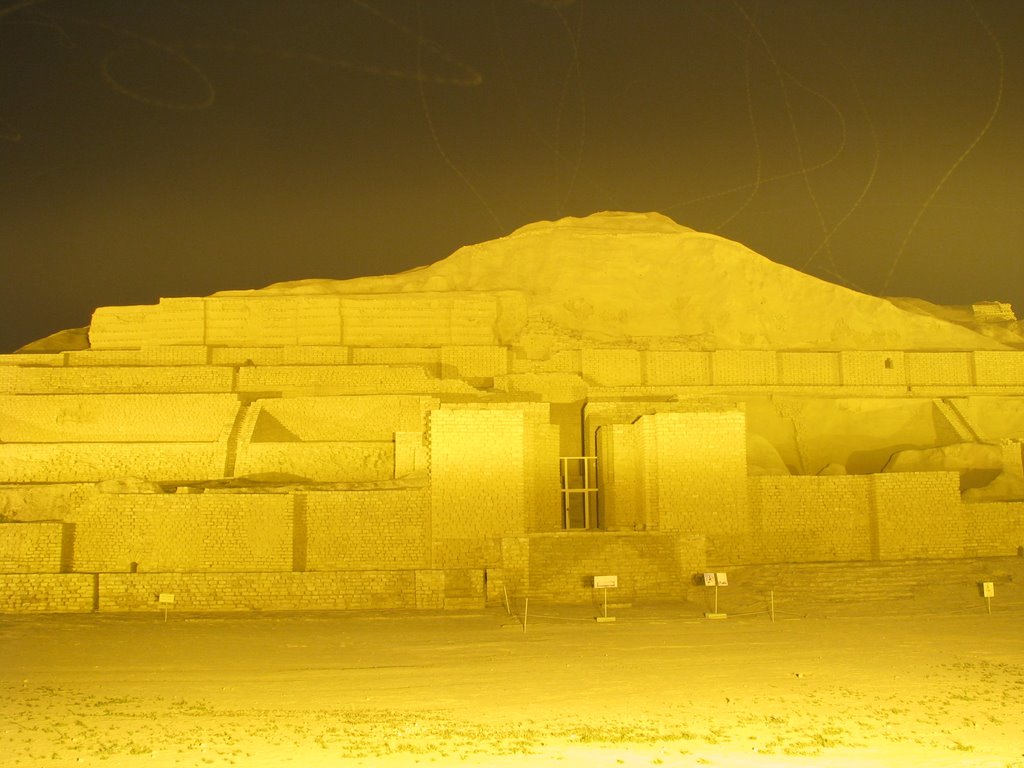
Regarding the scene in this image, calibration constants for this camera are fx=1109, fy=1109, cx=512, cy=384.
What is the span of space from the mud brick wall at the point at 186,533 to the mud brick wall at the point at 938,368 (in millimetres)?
15215

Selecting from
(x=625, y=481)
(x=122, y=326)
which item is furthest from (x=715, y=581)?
(x=122, y=326)

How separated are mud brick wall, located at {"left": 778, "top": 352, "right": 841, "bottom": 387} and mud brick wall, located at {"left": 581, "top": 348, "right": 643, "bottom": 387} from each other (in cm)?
326

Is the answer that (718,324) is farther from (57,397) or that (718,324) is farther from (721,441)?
(57,397)

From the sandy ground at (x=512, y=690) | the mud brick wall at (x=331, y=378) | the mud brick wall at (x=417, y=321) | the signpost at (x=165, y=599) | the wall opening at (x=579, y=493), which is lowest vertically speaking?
the sandy ground at (x=512, y=690)

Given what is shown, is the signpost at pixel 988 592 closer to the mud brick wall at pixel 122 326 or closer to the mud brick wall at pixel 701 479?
the mud brick wall at pixel 701 479

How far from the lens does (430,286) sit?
1061 inches

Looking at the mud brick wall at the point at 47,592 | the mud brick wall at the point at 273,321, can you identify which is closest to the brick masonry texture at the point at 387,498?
the mud brick wall at the point at 47,592

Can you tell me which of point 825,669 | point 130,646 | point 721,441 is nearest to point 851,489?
point 721,441

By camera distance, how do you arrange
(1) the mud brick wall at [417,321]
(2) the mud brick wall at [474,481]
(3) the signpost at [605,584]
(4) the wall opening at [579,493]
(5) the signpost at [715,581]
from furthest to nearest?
(1) the mud brick wall at [417,321] < (4) the wall opening at [579,493] < (2) the mud brick wall at [474,481] < (5) the signpost at [715,581] < (3) the signpost at [605,584]

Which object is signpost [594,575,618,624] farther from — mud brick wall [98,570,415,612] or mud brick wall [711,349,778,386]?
mud brick wall [711,349,778,386]

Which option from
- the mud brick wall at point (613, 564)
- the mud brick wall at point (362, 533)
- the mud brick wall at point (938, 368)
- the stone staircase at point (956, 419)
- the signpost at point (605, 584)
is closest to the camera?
the signpost at point (605, 584)

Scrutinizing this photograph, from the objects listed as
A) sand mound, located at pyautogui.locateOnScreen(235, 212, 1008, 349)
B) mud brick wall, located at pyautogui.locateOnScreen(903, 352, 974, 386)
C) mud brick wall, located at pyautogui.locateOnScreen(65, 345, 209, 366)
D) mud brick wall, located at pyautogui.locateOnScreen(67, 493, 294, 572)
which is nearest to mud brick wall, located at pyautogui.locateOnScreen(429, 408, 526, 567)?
mud brick wall, located at pyautogui.locateOnScreen(67, 493, 294, 572)

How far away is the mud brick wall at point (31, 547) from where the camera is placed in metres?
15.3

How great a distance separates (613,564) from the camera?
15.5 metres
